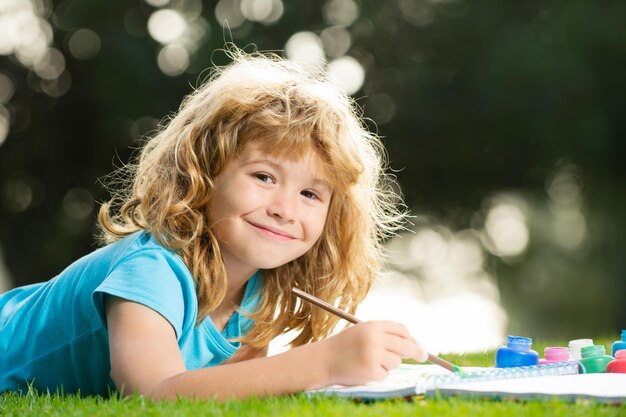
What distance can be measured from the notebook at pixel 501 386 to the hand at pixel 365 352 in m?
0.04

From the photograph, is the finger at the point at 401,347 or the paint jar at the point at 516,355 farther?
the paint jar at the point at 516,355

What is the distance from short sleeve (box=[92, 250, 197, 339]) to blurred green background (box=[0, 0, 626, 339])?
17.9ft

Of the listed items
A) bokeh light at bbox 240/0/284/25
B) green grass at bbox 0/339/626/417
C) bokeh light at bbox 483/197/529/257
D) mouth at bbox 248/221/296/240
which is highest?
bokeh light at bbox 240/0/284/25

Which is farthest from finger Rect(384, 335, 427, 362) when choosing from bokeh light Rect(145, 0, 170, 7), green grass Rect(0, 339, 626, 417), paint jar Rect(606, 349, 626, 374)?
bokeh light Rect(145, 0, 170, 7)

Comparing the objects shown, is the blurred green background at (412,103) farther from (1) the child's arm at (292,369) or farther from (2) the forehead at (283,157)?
(1) the child's arm at (292,369)

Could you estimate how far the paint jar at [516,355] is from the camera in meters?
2.54

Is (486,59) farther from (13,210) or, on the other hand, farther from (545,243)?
(13,210)

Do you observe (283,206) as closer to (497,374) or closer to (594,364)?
(497,374)

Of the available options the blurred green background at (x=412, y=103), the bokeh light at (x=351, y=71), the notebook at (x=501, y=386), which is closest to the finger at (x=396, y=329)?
the notebook at (x=501, y=386)

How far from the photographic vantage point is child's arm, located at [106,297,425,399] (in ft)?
6.70

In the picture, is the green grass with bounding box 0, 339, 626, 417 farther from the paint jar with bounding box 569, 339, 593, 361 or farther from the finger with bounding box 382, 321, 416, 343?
the paint jar with bounding box 569, 339, 593, 361

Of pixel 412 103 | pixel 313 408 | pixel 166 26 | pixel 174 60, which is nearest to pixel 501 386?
pixel 313 408

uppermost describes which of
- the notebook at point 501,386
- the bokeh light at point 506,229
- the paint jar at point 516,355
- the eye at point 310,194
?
the bokeh light at point 506,229

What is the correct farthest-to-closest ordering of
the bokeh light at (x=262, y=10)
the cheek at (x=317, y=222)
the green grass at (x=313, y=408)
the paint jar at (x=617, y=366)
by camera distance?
the bokeh light at (x=262, y=10)
the cheek at (x=317, y=222)
the paint jar at (x=617, y=366)
the green grass at (x=313, y=408)
